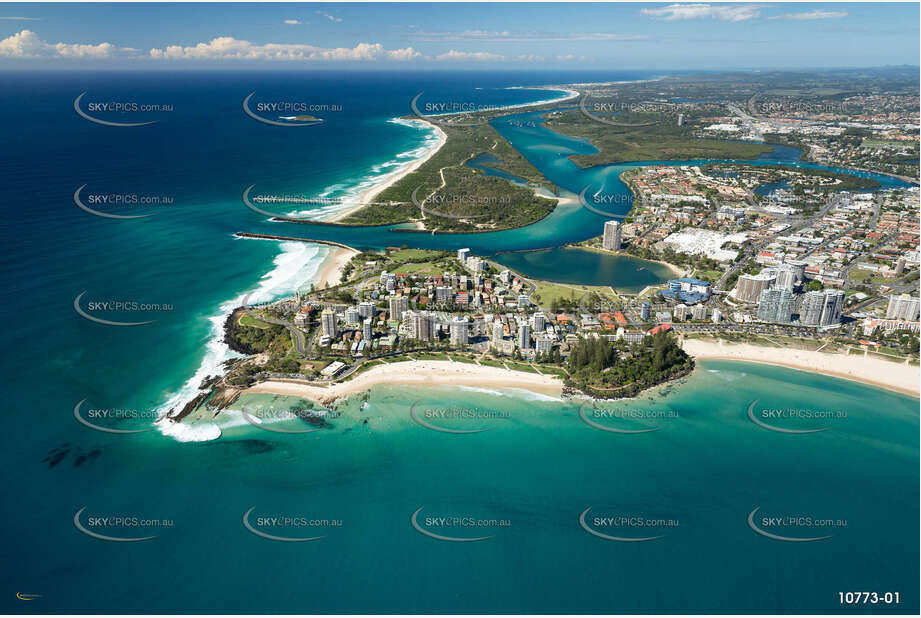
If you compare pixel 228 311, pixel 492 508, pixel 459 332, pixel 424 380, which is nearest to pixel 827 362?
pixel 459 332

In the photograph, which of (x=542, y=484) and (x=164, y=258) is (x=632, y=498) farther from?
(x=164, y=258)

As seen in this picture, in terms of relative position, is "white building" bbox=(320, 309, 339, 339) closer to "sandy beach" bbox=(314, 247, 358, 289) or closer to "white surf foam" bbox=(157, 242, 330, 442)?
"white surf foam" bbox=(157, 242, 330, 442)

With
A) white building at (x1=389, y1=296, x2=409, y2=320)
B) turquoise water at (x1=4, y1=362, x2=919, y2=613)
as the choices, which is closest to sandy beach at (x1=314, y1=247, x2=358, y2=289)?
white building at (x1=389, y1=296, x2=409, y2=320)

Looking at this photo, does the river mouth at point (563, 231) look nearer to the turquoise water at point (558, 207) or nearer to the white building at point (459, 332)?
the turquoise water at point (558, 207)

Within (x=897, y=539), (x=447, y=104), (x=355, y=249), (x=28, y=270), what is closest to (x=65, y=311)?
(x=28, y=270)

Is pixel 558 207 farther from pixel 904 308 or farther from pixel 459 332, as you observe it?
pixel 459 332

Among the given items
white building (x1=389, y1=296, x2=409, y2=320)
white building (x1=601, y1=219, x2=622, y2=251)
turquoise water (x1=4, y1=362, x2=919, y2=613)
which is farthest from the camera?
white building (x1=601, y1=219, x2=622, y2=251)
